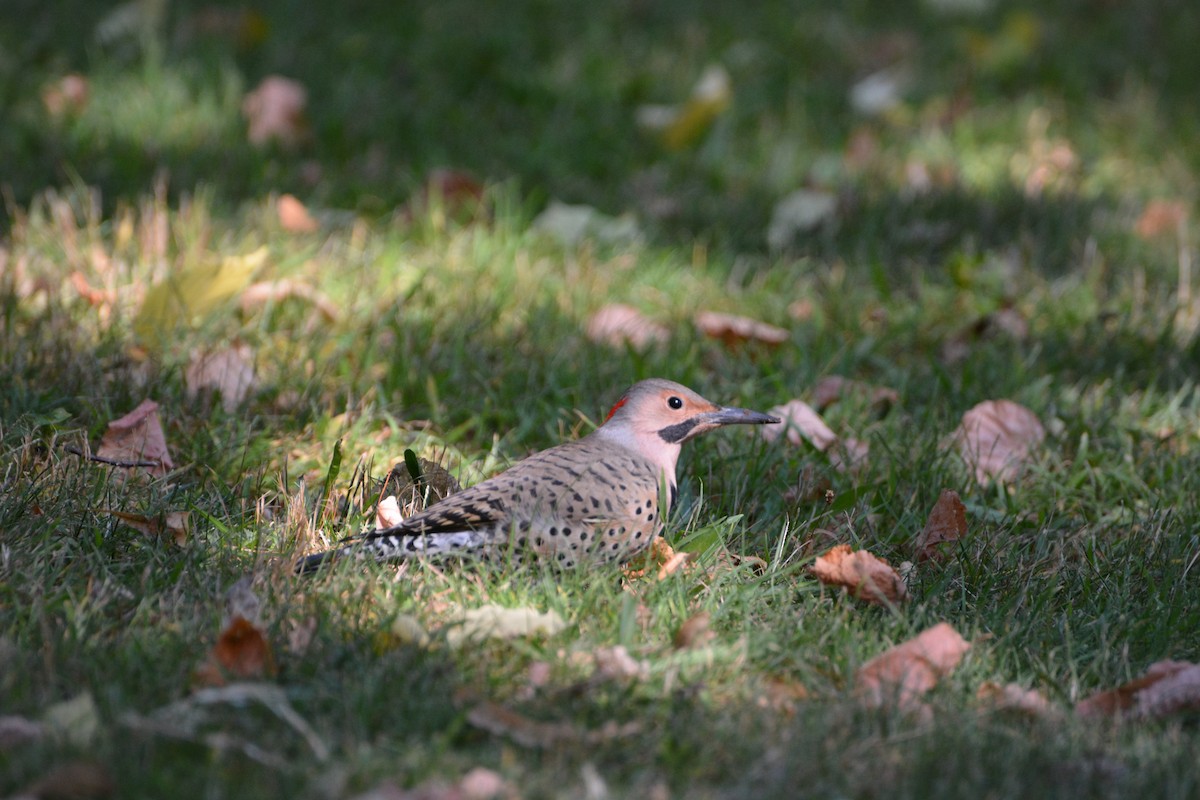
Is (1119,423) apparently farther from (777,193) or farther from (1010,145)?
(1010,145)

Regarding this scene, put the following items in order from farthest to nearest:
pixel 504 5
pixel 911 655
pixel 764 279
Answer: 1. pixel 504 5
2. pixel 764 279
3. pixel 911 655

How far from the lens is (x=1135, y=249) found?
615cm

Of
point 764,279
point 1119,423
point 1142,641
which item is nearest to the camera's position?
point 1142,641

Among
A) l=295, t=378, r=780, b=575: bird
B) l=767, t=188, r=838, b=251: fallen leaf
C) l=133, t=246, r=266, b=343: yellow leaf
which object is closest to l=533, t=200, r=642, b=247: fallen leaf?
l=767, t=188, r=838, b=251: fallen leaf

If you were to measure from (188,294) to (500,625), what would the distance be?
227cm

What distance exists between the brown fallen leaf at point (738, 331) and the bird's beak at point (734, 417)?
3.96 feet

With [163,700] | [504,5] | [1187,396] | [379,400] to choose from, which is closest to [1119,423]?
[1187,396]

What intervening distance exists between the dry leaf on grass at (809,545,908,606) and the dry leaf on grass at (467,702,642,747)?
0.92 meters

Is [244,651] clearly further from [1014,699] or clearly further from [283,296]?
[283,296]

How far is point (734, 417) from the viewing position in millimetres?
3992

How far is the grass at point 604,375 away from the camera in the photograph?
286cm

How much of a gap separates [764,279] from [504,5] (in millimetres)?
3452

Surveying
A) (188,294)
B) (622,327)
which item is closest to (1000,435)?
(622,327)

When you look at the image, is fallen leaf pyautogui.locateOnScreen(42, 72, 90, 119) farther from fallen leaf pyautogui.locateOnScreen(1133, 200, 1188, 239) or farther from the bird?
fallen leaf pyautogui.locateOnScreen(1133, 200, 1188, 239)
